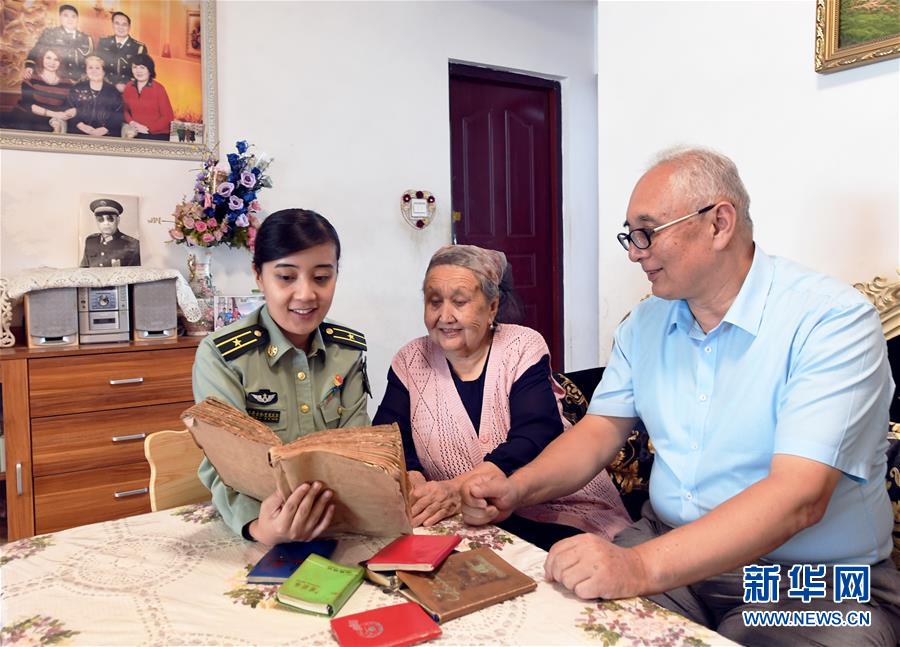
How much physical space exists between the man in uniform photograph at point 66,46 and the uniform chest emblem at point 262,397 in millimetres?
2637

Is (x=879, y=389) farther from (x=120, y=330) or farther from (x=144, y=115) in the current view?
(x=144, y=115)

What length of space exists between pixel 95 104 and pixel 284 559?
307 cm

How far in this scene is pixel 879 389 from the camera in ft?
3.95

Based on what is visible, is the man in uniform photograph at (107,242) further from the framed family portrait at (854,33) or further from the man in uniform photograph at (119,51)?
the framed family portrait at (854,33)

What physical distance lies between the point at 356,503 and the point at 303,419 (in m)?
0.53

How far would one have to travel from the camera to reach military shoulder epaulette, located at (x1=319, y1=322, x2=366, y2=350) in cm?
159

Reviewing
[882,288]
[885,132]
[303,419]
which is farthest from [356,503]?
[885,132]

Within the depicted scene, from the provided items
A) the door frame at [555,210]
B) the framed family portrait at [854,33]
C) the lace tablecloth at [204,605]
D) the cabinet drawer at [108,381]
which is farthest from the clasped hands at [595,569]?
the door frame at [555,210]

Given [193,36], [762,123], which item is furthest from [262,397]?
[193,36]

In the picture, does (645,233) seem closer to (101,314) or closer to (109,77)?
(101,314)

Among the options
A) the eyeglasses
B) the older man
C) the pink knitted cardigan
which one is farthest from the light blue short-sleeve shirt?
the pink knitted cardigan

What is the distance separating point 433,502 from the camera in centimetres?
128

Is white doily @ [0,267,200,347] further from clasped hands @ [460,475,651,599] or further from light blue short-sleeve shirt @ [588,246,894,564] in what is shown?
clasped hands @ [460,475,651,599]

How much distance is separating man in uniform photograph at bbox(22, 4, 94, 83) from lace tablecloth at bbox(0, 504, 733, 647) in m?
2.85
